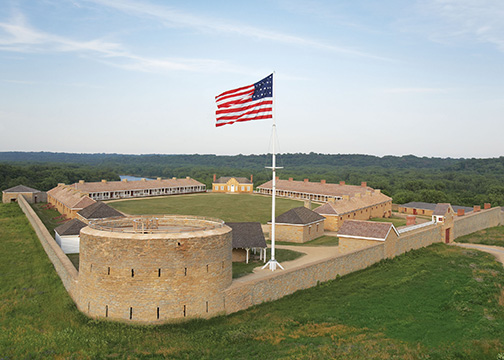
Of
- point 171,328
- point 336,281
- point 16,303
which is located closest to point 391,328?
point 336,281

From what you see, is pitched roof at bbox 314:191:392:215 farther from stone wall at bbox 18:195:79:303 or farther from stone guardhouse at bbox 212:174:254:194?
stone guardhouse at bbox 212:174:254:194

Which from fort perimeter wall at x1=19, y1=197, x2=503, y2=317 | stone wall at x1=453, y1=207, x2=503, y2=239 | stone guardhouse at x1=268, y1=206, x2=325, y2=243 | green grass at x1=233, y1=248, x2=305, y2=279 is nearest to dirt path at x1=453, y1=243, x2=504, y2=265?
stone wall at x1=453, y1=207, x2=503, y2=239

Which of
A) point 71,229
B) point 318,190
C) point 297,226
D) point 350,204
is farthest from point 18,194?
point 350,204

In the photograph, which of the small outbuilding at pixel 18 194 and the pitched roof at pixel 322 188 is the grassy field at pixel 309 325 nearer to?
the pitched roof at pixel 322 188

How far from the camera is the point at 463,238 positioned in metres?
47.3

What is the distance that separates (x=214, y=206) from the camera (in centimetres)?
6378

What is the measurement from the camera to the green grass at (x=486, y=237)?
45841mm

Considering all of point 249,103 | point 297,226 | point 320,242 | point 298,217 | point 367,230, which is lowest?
point 320,242

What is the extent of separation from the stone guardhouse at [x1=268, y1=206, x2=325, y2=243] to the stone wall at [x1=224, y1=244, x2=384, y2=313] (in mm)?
9347

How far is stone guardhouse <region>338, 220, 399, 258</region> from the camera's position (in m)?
32.2

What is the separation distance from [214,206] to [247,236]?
32254 mm

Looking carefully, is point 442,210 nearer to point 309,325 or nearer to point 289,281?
point 289,281

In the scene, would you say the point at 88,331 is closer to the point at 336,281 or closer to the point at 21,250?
the point at 336,281

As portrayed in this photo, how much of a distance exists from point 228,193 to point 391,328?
6800 centimetres
